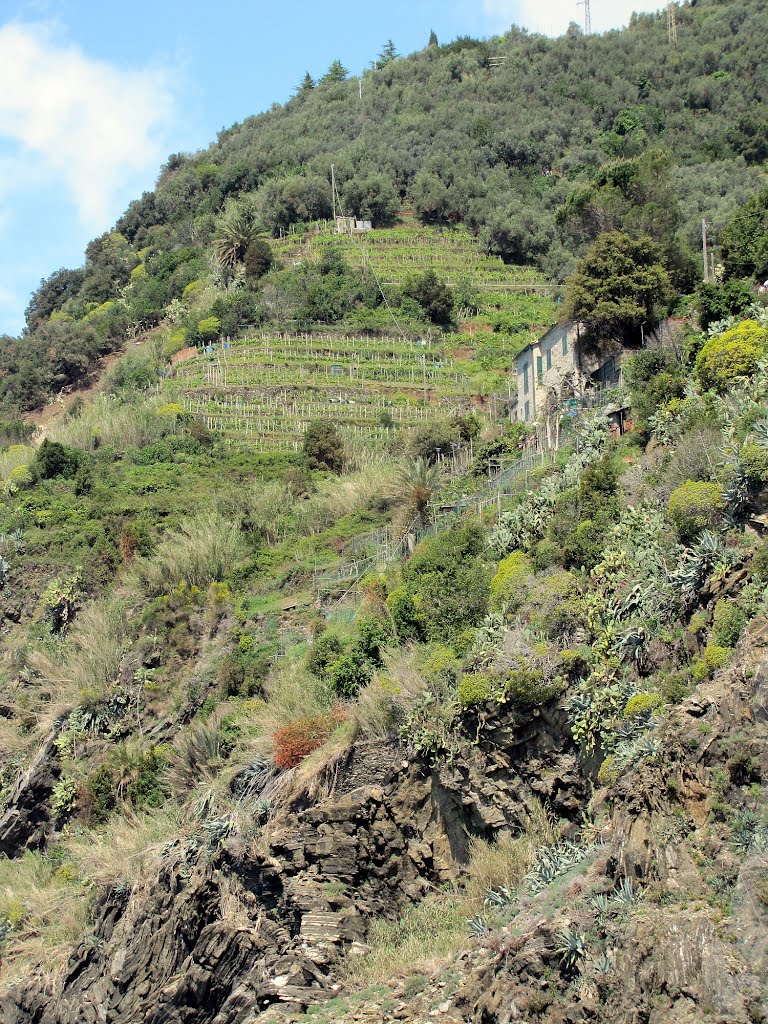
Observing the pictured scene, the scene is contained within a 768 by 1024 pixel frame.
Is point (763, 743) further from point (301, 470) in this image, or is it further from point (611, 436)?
point (301, 470)

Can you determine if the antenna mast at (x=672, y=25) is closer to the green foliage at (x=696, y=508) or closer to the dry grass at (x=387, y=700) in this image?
the dry grass at (x=387, y=700)

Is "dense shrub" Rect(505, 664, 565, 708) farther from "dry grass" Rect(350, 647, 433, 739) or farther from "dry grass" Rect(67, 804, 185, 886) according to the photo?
"dry grass" Rect(67, 804, 185, 886)

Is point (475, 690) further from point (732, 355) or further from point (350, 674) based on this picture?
point (732, 355)

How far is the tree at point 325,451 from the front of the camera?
47.9m

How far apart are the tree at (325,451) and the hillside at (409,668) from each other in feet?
0.41

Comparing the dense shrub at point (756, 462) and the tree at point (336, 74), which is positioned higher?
the tree at point (336, 74)

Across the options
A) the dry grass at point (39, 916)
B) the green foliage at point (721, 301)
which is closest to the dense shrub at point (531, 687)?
the dry grass at point (39, 916)

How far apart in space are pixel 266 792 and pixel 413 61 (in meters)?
100

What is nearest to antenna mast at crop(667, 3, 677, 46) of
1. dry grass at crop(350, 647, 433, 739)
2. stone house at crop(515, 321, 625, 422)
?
stone house at crop(515, 321, 625, 422)

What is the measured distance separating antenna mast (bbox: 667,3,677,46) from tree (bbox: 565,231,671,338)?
7492cm

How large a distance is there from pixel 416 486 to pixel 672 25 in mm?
84654

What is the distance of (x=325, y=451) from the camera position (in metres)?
48.1

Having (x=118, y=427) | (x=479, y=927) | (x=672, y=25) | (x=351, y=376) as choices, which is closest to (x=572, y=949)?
(x=479, y=927)

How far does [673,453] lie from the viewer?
24953mm
